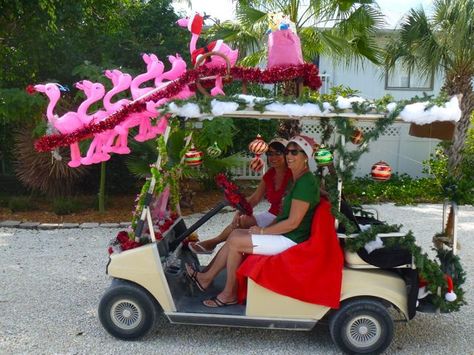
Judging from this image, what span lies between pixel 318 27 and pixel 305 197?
5.80 meters

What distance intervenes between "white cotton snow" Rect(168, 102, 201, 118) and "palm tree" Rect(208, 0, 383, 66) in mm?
5353

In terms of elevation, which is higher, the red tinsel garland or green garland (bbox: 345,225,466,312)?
the red tinsel garland

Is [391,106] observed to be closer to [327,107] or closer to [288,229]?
[327,107]

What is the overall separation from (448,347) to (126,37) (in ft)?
26.0

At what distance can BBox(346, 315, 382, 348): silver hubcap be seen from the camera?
12.0ft

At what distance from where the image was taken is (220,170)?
26.8 feet

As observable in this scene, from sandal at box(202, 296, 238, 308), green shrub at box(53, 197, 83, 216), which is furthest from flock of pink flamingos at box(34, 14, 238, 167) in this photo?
green shrub at box(53, 197, 83, 216)

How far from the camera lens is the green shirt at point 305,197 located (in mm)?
3709

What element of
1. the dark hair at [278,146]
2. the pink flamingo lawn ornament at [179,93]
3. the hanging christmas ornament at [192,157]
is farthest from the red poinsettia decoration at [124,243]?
the dark hair at [278,146]

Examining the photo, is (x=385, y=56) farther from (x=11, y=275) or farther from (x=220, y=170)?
(x=11, y=275)

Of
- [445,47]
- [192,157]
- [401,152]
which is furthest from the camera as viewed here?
[401,152]

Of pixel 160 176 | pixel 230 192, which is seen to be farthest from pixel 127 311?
pixel 230 192

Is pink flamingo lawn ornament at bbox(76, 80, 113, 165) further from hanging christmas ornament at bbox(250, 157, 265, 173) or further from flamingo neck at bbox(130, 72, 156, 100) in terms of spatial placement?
hanging christmas ornament at bbox(250, 157, 265, 173)

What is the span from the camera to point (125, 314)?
3.91 meters
